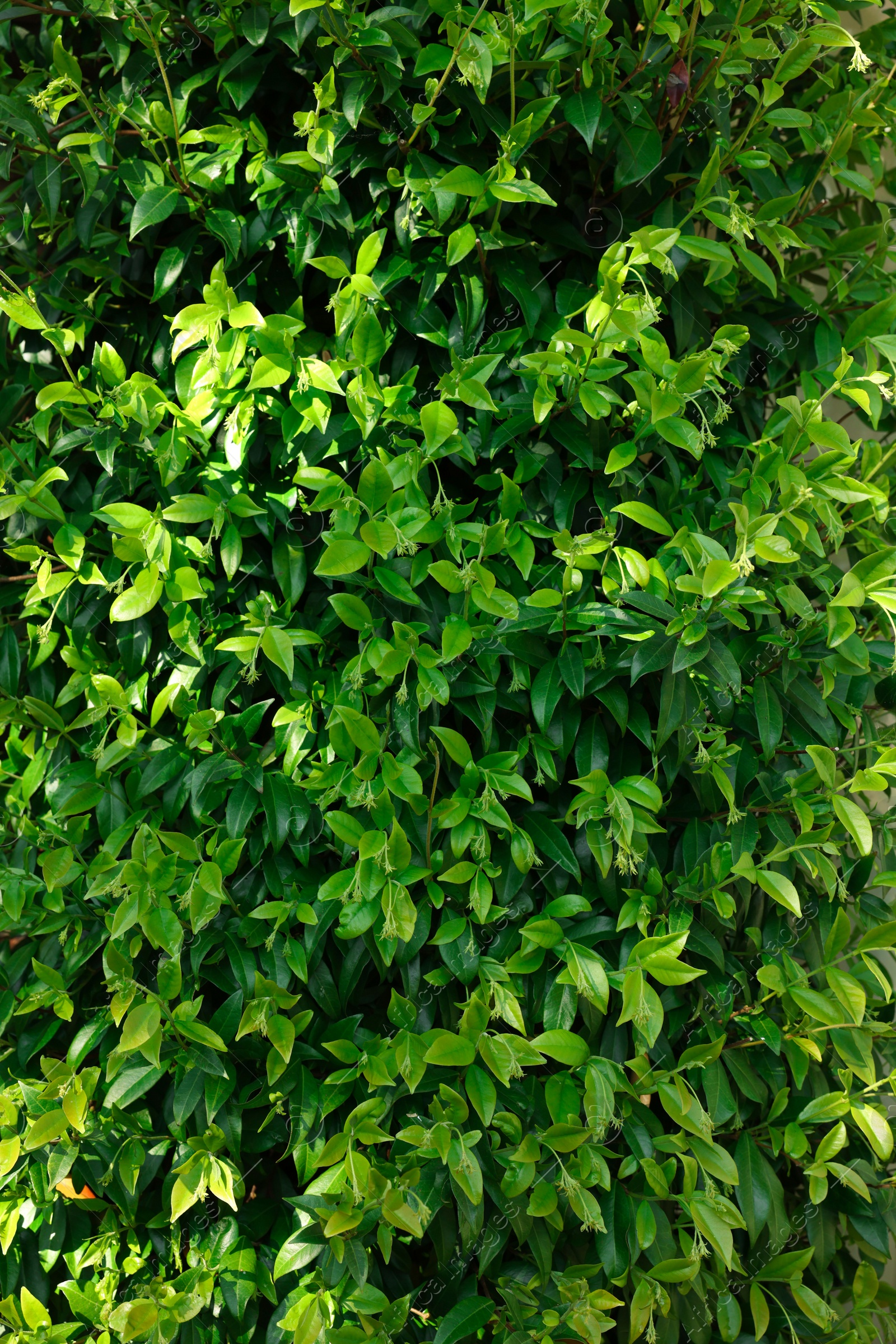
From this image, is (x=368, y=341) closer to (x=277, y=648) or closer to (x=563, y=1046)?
(x=277, y=648)

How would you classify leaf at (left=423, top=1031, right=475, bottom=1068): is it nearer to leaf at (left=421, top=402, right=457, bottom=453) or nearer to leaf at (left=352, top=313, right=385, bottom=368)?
leaf at (left=421, top=402, right=457, bottom=453)

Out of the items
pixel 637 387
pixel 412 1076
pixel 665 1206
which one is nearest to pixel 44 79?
pixel 637 387

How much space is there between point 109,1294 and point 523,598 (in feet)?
4.10

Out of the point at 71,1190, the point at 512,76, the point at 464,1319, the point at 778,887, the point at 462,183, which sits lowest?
the point at 71,1190

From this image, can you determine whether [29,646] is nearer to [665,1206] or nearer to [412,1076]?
[412,1076]

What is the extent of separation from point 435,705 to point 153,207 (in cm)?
89

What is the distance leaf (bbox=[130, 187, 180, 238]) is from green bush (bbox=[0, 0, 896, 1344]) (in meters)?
0.02

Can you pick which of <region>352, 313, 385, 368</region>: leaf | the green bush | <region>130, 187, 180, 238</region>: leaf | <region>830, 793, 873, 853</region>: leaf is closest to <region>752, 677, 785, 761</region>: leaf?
the green bush

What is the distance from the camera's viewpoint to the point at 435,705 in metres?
1.42

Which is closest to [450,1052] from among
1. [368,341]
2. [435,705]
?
[435,705]

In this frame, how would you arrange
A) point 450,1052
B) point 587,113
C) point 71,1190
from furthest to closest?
point 71,1190 → point 587,113 → point 450,1052

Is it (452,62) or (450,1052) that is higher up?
(452,62)

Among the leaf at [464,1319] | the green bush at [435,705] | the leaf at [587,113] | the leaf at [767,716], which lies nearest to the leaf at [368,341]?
the green bush at [435,705]

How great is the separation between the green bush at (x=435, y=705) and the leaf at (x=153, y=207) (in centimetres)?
2
